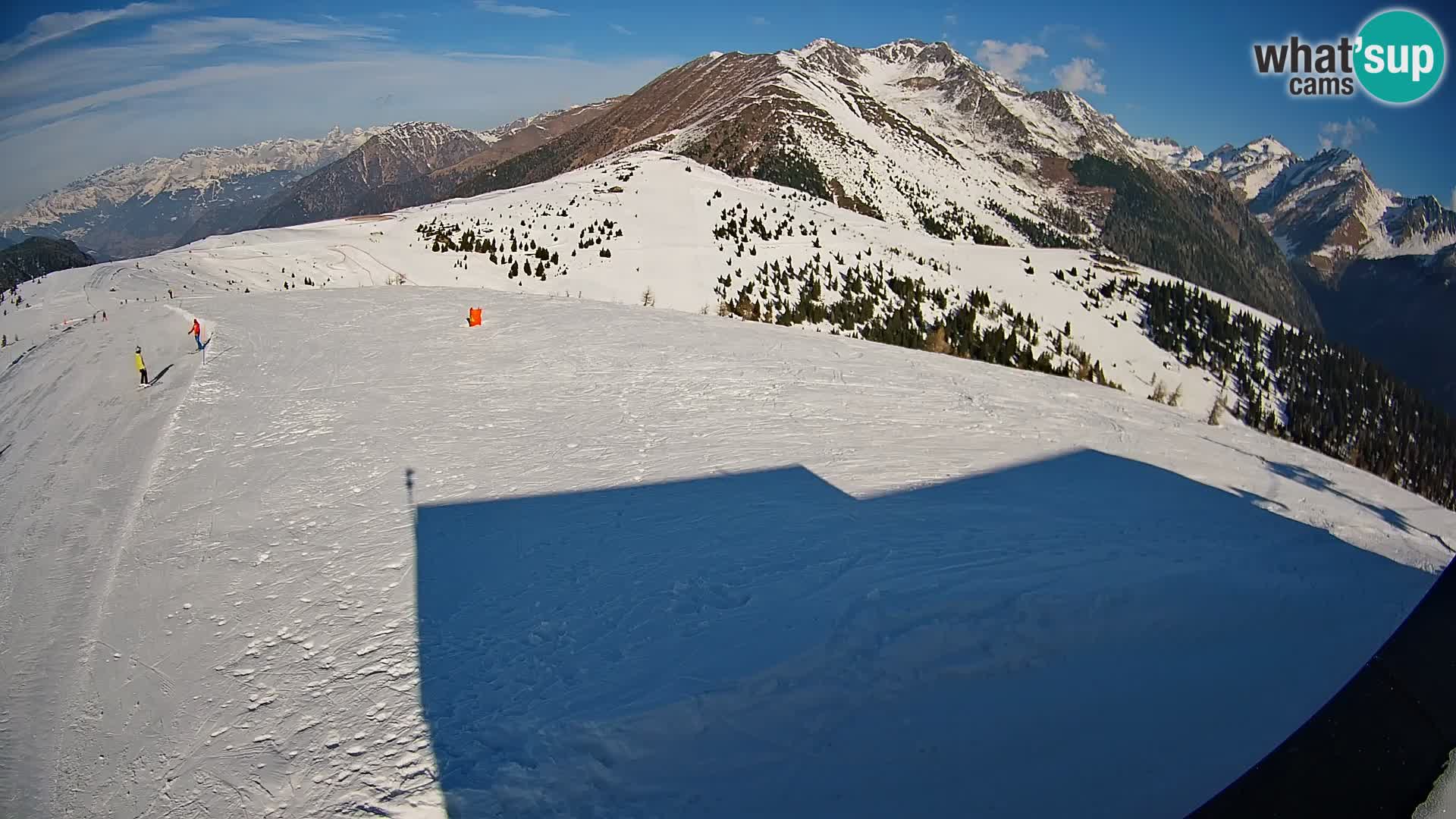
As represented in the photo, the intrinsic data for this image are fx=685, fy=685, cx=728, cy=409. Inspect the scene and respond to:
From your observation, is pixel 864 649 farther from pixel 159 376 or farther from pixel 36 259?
pixel 36 259

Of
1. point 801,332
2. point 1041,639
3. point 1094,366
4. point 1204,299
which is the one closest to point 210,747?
point 1041,639

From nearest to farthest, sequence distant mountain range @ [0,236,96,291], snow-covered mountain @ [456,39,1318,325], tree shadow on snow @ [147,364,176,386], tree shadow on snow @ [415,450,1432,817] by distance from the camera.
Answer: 1. tree shadow on snow @ [415,450,1432,817]
2. tree shadow on snow @ [147,364,176,386]
3. snow-covered mountain @ [456,39,1318,325]
4. distant mountain range @ [0,236,96,291]

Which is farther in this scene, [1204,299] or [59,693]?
[1204,299]

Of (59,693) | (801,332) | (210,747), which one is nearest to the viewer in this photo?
(210,747)

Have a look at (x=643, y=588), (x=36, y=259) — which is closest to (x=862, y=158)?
(x=643, y=588)

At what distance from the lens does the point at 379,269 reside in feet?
76.8

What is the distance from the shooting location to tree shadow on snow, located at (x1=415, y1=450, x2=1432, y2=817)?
3.88m

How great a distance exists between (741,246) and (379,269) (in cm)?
1640

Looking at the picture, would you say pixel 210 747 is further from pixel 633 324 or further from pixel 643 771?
pixel 633 324

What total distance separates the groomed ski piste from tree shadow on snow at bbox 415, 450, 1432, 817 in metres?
0.03

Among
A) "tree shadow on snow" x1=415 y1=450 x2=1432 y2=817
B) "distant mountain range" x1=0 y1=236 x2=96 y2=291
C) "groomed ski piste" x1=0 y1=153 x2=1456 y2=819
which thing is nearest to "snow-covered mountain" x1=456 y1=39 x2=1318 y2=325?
"groomed ski piste" x1=0 y1=153 x2=1456 y2=819

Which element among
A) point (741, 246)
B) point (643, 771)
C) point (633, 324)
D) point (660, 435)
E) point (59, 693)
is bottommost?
point (59, 693)

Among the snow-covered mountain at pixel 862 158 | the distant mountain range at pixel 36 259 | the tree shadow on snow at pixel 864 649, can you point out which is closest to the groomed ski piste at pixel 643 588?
the tree shadow on snow at pixel 864 649

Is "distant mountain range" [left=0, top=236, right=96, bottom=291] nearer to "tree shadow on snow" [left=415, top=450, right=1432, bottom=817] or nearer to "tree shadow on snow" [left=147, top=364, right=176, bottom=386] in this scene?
"tree shadow on snow" [left=147, top=364, right=176, bottom=386]
